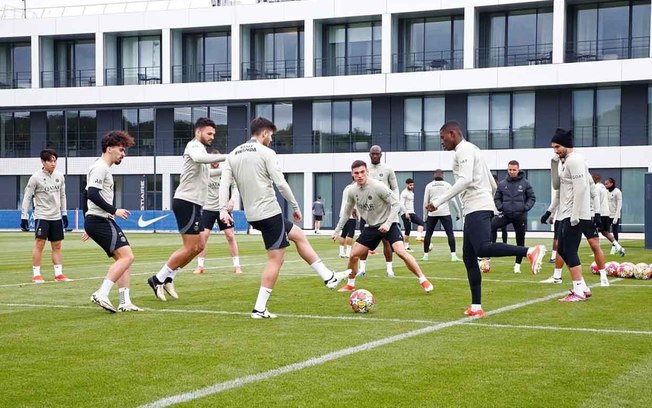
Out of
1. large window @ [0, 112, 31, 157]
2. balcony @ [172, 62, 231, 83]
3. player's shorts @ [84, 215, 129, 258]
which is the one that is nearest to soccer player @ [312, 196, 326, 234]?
balcony @ [172, 62, 231, 83]

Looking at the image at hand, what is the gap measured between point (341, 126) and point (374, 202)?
38514 mm

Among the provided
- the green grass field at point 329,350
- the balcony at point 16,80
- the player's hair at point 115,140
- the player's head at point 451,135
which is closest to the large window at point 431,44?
the balcony at point 16,80

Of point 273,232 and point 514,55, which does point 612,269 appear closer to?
point 273,232

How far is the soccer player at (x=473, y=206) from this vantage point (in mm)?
9797

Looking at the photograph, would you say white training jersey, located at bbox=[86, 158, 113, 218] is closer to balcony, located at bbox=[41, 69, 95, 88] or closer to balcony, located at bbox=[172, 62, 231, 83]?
balcony, located at bbox=[172, 62, 231, 83]

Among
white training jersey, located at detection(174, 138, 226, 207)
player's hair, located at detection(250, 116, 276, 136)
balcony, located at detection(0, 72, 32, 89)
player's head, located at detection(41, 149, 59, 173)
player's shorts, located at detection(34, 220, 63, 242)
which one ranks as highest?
balcony, located at detection(0, 72, 32, 89)

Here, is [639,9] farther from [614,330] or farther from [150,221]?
[614,330]

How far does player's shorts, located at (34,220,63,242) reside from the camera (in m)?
15.4

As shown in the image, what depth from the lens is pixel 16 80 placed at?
187ft

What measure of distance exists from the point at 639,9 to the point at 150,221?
27.7 meters

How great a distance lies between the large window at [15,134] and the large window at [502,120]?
93.0 ft

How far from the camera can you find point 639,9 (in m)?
45.0

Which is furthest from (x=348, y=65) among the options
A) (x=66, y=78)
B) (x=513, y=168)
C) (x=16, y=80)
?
(x=513, y=168)

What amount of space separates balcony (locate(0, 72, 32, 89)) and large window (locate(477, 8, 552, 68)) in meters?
28.9
